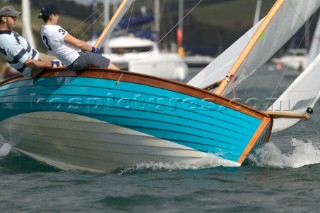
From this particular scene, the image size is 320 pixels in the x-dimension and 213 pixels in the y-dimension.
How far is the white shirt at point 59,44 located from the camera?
10.4 meters

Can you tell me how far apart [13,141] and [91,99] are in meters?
2.40

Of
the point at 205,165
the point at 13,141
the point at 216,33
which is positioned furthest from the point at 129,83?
the point at 216,33

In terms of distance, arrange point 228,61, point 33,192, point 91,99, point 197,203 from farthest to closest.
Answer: point 228,61 → point 91,99 → point 33,192 → point 197,203

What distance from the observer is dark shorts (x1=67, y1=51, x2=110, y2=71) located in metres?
10.4

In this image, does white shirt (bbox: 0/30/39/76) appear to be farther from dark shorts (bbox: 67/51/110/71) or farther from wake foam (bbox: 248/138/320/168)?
wake foam (bbox: 248/138/320/168)

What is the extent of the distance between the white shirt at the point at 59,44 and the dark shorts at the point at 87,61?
5 centimetres

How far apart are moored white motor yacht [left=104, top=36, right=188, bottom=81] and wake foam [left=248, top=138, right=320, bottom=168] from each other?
91.4ft

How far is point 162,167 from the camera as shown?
10.5 m

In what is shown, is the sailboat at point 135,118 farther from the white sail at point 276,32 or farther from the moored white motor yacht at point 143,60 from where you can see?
the moored white motor yacht at point 143,60

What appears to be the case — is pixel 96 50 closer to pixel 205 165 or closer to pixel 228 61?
pixel 205 165

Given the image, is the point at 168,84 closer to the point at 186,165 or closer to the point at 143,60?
the point at 186,165

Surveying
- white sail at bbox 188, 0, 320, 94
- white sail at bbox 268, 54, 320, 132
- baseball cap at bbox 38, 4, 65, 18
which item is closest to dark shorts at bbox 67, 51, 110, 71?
baseball cap at bbox 38, 4, 65, 18

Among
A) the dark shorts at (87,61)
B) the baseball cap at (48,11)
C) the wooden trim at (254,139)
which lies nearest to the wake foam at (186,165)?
the wooden trim at (254,139)

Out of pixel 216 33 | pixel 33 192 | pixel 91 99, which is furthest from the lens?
pixel 216 33
